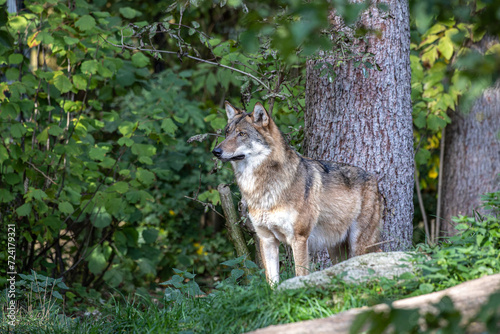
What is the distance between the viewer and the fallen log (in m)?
2.77

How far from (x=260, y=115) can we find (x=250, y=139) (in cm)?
26

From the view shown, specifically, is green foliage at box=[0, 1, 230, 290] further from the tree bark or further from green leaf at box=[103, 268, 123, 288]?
the tree bark

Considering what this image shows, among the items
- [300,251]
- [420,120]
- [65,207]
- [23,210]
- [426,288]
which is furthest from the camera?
[420,120]

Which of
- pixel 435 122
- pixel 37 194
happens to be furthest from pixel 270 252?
pixel 435 122

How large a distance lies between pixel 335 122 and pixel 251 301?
103 inches

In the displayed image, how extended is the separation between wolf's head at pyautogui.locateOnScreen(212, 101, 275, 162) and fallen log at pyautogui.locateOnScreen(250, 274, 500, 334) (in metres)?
2.38

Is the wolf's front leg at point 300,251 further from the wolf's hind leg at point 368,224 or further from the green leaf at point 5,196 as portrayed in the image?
the green leaf at point 5,196

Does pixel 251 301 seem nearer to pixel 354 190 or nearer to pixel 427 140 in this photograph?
pixel 354 190

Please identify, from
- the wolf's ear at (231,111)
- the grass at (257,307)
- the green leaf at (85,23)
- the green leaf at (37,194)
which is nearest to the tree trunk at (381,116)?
the wolf's ear at (231,111)

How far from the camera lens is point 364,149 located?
5.58 meters

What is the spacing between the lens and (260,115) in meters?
5.22

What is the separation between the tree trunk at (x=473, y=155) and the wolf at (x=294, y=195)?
11.8 feet

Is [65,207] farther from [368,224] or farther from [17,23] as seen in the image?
[368,224]

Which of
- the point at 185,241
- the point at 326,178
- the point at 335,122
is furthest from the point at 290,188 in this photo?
the point at 185,241
